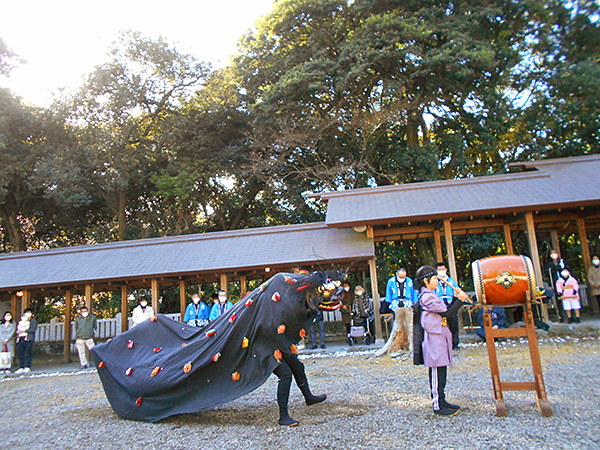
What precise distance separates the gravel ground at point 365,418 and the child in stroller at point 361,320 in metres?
3.27

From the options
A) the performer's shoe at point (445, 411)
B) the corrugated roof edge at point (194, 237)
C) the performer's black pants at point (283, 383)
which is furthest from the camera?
the corrugated roof edge at point (194, 237)

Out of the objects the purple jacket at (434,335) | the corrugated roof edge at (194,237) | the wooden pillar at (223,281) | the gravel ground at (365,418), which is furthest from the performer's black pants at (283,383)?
the corrugated roof edge at (194,237)

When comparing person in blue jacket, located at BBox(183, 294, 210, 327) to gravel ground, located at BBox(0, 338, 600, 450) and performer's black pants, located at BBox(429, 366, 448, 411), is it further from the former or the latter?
performer's black pants, located at BBox(429, 366, 448, 411)

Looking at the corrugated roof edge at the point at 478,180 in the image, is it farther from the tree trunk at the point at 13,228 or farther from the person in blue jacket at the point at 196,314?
the tree trunk at the point at 13,228

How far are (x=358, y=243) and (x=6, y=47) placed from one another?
1742 cm

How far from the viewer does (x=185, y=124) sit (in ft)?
66.1

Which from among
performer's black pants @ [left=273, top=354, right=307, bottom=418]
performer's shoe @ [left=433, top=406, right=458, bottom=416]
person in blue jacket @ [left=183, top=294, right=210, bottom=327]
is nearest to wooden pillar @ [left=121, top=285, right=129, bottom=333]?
person in blue jacket @ [left=183, top=294, right=210, bottom=327]

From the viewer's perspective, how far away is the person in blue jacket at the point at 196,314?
11588mm

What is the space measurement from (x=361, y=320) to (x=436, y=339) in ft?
21.8

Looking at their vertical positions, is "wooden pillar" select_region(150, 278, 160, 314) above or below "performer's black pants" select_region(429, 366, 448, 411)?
above

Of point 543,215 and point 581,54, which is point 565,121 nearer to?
point 581,54

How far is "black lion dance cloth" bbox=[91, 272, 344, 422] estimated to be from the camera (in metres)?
4.68

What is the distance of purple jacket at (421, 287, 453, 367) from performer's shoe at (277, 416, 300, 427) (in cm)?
149

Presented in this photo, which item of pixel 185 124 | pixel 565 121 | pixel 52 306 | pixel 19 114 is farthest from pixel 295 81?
pixel 52 306
